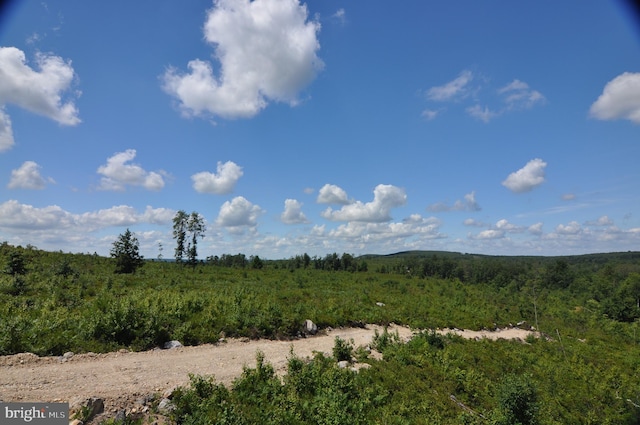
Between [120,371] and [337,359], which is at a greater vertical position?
[120,371]

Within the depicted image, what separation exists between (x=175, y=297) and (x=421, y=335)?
14750mm

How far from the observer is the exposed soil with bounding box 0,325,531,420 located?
867 cm

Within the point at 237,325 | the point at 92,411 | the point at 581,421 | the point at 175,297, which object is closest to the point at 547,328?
the point at 581,421

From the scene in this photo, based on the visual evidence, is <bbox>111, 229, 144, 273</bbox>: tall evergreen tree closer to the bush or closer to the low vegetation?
the low vegetation

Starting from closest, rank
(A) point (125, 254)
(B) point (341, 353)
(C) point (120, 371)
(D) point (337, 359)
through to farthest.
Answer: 1. (C) point (120, 371)
2. (D) point (337, 359)
3. (B) point (341, 353)
4. (A) point (125, 254)

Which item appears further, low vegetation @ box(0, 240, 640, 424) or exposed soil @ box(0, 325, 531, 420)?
low vegetation @ box(0, 240, 640, 424)

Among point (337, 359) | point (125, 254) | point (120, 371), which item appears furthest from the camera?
point (125, 254)

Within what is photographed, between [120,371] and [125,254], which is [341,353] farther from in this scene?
[125,254]

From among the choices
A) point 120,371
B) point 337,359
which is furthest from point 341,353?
point 120,371

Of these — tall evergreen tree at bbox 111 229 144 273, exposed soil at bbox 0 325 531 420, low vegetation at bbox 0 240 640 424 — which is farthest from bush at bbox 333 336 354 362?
tall evergreen tree at bbox 111 229 144 273

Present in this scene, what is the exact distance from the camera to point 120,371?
1065 cm

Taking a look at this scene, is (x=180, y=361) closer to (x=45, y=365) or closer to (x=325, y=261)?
(x=45, y=365)

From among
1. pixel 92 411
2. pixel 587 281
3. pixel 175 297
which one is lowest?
pixel 587 281

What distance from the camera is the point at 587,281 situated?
93500mm
